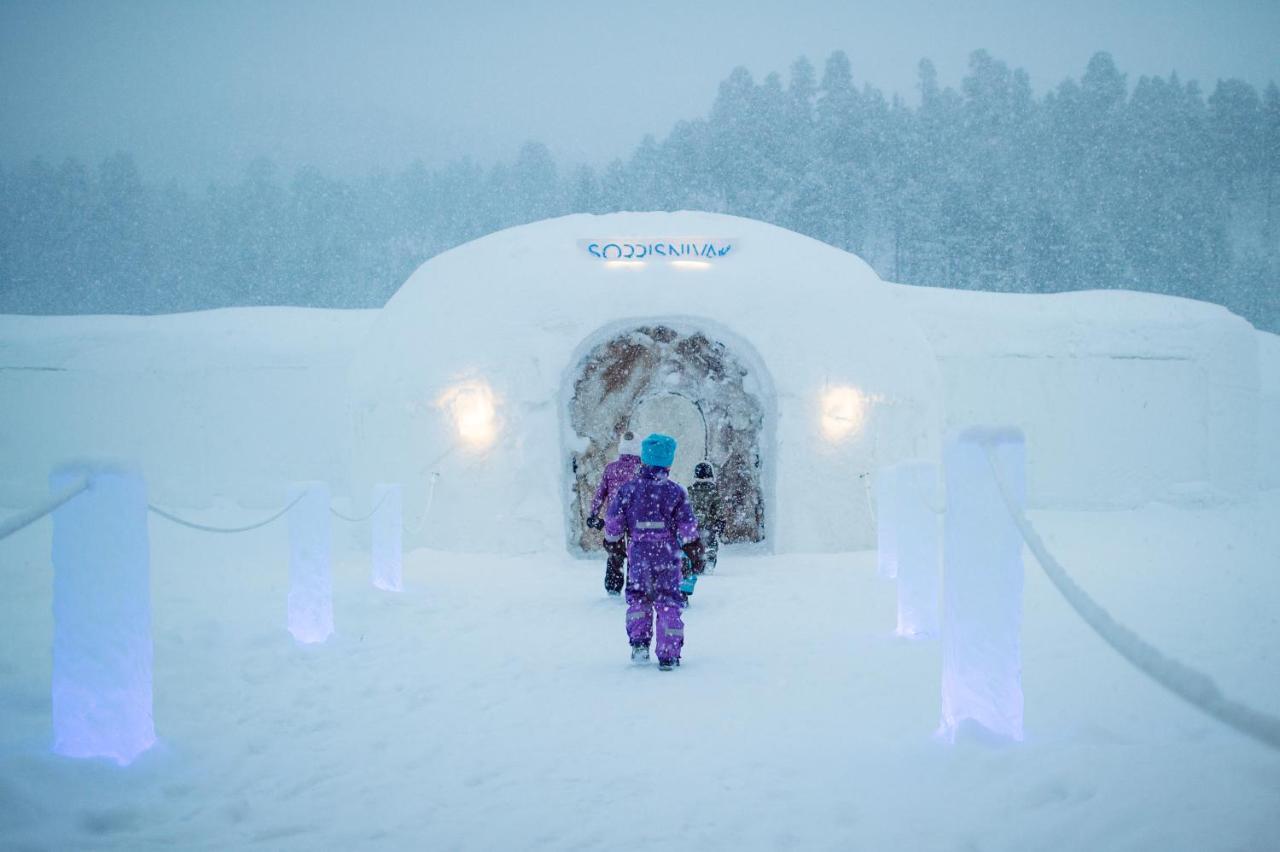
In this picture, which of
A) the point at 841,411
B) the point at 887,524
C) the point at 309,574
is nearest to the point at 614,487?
the point at 309,574

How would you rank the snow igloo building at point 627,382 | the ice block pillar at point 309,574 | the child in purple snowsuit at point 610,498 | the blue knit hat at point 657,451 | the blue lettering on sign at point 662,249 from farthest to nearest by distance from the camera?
the blue lettering on sign at point 662,249 < the snow igloo building at point 627,382 < the child in purple snowsuit at point 610,498 < the ice block pillar at point 309,574 < the blue knit hat at point 657,451

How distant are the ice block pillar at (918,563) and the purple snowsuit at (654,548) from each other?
1451 millimetres

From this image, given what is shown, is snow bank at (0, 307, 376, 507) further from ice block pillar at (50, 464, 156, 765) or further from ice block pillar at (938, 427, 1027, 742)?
ice block pillar at (938, 427, 1027, 742)

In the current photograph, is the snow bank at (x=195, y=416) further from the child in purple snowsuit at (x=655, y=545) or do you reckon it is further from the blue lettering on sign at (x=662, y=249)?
the child in purple snowsuit at (x=655, y=545)

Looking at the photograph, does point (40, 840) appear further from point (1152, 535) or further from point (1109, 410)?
point (1109, 410)

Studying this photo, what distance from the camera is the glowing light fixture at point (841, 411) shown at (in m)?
9.20

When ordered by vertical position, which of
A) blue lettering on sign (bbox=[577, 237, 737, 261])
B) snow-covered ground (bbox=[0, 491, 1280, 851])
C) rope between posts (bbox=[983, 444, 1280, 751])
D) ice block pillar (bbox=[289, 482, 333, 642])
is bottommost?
snow-covered ground (bbox=[0, 491, 1280, 851])

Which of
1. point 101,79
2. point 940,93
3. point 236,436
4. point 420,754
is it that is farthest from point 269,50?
point 420,754

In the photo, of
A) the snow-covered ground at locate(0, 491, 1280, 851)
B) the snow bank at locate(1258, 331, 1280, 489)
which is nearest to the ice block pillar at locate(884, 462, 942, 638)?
the snow-covered ground at locate(0, 491, 1280, 851)

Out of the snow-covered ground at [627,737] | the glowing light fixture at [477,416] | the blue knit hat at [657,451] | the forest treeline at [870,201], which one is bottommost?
the snow-covered ground at [627,737]

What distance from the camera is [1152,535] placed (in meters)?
10.8

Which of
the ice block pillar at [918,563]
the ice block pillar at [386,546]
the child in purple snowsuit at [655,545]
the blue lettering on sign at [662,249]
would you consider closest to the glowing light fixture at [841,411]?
the blue lettering on sign at [662,249]

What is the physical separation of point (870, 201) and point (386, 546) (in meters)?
31.4

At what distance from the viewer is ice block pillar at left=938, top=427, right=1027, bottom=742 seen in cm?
313
